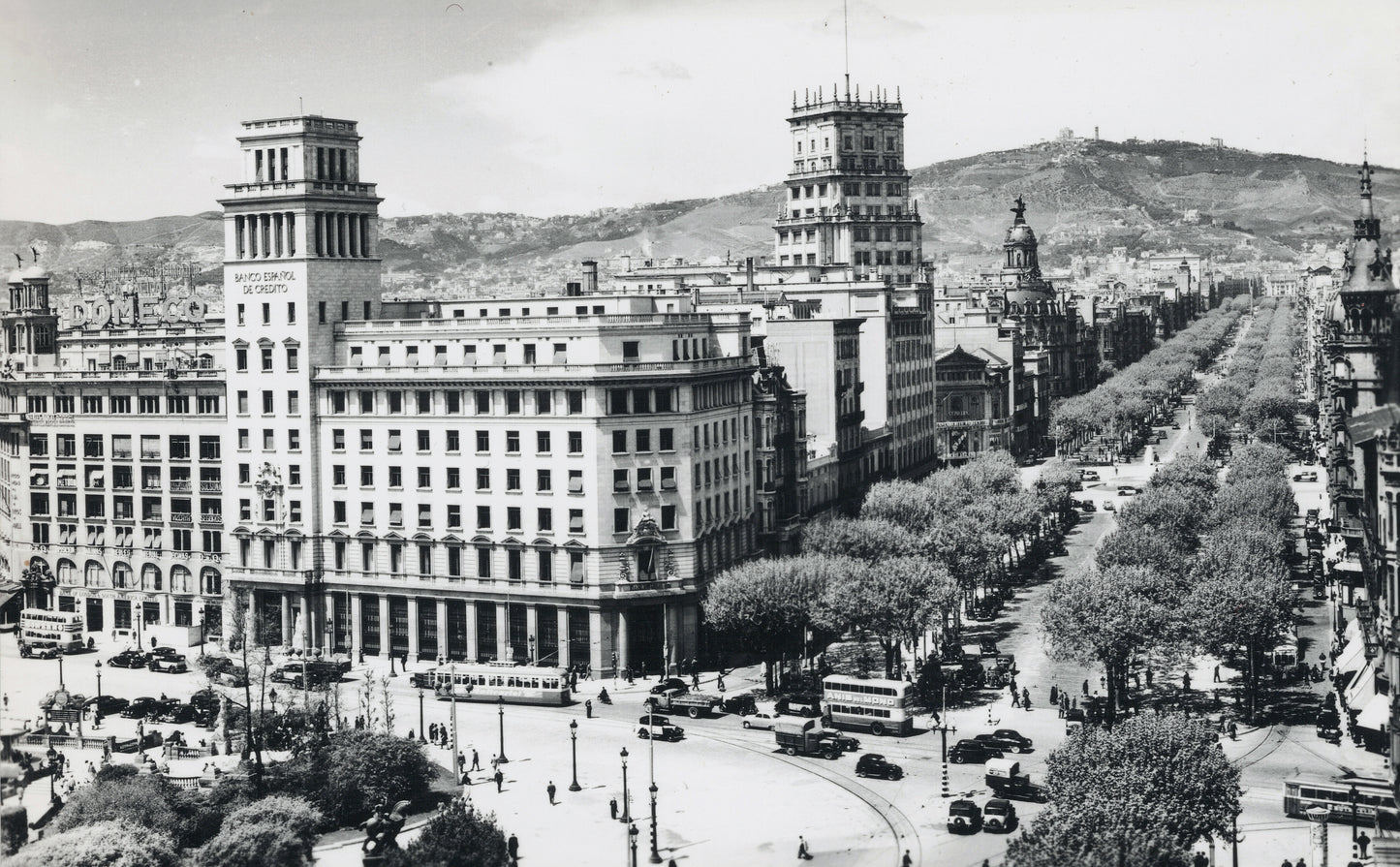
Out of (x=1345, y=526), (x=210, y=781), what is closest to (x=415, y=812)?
(x=210, y=781)

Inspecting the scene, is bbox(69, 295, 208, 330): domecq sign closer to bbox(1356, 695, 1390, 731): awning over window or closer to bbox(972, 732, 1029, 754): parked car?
bbox(972, 732, 1029, 754): parked car

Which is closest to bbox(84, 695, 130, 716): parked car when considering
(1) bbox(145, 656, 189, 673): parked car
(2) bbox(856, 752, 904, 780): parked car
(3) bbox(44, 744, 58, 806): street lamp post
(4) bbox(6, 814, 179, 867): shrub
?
(1) bbox(145, 656, 189, 673): parked car

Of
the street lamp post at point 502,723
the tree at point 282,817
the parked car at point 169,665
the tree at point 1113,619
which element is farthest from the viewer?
the parked car at point 169,665

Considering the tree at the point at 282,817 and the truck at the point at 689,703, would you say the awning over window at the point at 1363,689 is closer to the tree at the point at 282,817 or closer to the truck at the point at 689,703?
the truck at the point at 689,703

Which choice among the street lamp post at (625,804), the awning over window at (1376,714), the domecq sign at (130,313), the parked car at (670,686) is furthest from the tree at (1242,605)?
the domecq sign at (130,313)

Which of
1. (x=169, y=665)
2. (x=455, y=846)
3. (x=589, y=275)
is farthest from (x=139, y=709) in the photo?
(x=589, y=275)

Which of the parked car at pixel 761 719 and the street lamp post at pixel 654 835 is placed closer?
the street lamp post at pixel 654 835

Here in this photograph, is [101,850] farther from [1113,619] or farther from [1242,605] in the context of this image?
[1242,605]

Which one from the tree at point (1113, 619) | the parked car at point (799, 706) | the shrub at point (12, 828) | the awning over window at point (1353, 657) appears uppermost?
the tree at point (1113, 619)
